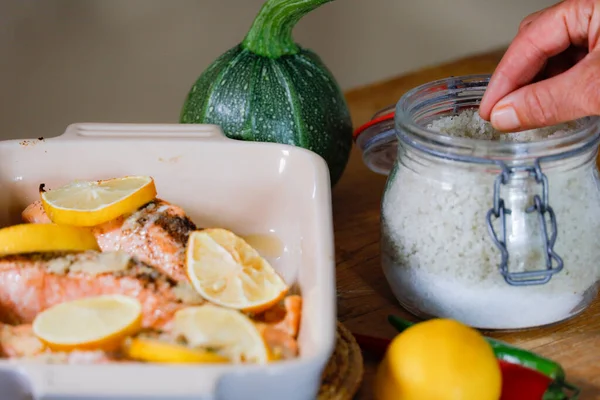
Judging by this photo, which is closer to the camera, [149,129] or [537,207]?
[537,207]

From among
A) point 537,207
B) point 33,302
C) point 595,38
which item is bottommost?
point 33,302

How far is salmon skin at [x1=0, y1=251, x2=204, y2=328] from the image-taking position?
2.88 ft

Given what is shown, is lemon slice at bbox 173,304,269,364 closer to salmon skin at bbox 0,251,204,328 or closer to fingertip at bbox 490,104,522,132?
salmon skin at bbox 0,251,204,328

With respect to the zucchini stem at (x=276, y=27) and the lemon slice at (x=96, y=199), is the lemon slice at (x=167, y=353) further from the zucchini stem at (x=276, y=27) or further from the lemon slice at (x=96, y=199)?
the zucchini stem at (x=276, y=27)

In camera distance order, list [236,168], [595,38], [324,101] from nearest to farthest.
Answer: [595,38] → [236,168] → [324,101]

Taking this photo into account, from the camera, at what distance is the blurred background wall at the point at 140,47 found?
5.36 feet

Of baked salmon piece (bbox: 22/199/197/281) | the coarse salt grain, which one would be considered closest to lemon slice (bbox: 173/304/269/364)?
baked salmon piece (bbox: 22/199/197/281)

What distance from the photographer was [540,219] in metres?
0.89

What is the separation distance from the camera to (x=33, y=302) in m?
0.90

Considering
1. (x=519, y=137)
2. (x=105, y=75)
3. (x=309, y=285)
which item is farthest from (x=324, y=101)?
(x=105, y=75)

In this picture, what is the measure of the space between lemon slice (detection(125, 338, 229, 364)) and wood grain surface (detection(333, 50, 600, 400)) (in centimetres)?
24

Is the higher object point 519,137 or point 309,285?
point 519,137

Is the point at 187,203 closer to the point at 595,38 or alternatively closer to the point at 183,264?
the point at 183,264

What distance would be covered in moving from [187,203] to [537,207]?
478 mm
